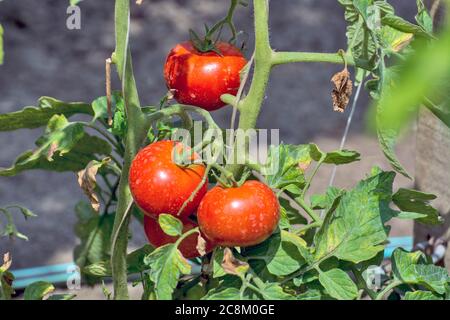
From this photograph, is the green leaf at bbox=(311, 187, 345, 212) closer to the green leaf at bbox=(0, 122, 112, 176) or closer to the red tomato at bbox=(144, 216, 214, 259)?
the red tomato at bbox=(144, 216, 214, 259)

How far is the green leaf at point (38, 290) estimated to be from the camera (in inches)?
37.5

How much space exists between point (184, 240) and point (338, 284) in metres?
0.19

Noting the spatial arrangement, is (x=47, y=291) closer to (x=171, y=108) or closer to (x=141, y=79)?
(x=171, y=108)

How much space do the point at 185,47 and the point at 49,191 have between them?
1655mm

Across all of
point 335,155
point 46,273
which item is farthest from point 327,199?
point 46,273

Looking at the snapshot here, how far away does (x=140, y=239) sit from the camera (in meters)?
2.39

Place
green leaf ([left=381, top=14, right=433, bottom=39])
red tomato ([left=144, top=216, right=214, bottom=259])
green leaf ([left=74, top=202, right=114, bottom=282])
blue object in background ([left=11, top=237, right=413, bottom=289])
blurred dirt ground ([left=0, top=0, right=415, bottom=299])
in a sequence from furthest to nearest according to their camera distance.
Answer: blurred dirt ground ([left=0, top=0, right=415, bottom=299]), blue object in background ([left=11, top=237, right=413, bottom=289]), green leaf ([left=74, top=202, right=114, bottom=282]), red tomato ([left=144, top=216, right=214, bottom=259]), green leaf ([left=381, top=14, right=433, bottom=39])

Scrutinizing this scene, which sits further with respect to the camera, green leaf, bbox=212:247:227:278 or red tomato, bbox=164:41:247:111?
red tomato, bbox=164:41:247:111

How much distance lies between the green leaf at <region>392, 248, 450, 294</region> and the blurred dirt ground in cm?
143

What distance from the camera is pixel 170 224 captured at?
0.86m

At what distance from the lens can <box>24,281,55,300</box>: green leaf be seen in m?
0.95

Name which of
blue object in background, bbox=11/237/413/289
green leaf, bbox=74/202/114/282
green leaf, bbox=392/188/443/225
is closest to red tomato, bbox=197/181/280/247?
green leaf, bbox=392/188/443/225

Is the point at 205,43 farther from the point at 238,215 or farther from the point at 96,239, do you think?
the point at 96,239
